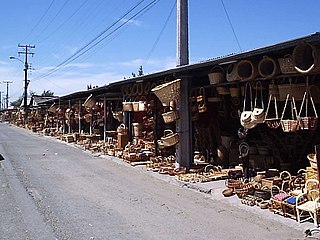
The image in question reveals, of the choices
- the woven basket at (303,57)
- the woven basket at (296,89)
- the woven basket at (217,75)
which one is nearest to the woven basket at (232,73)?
the woven basket at (217,75)

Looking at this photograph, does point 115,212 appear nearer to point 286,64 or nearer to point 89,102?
point 286,64

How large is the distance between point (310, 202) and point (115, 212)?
340 centimetres

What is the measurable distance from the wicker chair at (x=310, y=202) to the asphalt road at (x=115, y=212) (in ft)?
1.31

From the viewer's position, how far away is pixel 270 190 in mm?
8984

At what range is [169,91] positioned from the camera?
1273 cm

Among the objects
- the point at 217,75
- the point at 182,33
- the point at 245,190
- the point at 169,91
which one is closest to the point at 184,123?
the point at 169,91

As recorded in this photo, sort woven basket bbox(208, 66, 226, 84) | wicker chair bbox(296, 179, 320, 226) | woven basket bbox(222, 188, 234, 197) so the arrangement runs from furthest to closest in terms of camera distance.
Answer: woven basket bbox(208, 66, 226, 84)
woven basket bbox(222, 188, 234, 197)
wicker chair bbox(296, 179, 320, 226)

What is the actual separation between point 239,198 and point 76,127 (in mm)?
26184

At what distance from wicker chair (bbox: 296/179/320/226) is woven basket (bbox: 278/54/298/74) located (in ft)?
7.53

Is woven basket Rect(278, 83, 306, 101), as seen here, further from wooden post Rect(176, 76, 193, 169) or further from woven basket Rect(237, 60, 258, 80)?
wooden post Rect(176, 76, 193, 169)

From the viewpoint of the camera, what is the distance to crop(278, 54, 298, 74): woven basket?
8.78m

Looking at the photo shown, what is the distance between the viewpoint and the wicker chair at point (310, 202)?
7078 mm

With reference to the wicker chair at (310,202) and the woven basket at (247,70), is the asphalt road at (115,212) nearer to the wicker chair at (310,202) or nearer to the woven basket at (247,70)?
the wicker chair at (310,202)

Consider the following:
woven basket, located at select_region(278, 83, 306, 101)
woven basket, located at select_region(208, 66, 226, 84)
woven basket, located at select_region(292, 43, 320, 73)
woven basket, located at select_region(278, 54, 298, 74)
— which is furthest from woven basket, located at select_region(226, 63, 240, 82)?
woven basket, located at select_region(292, 43, 320, 73)
